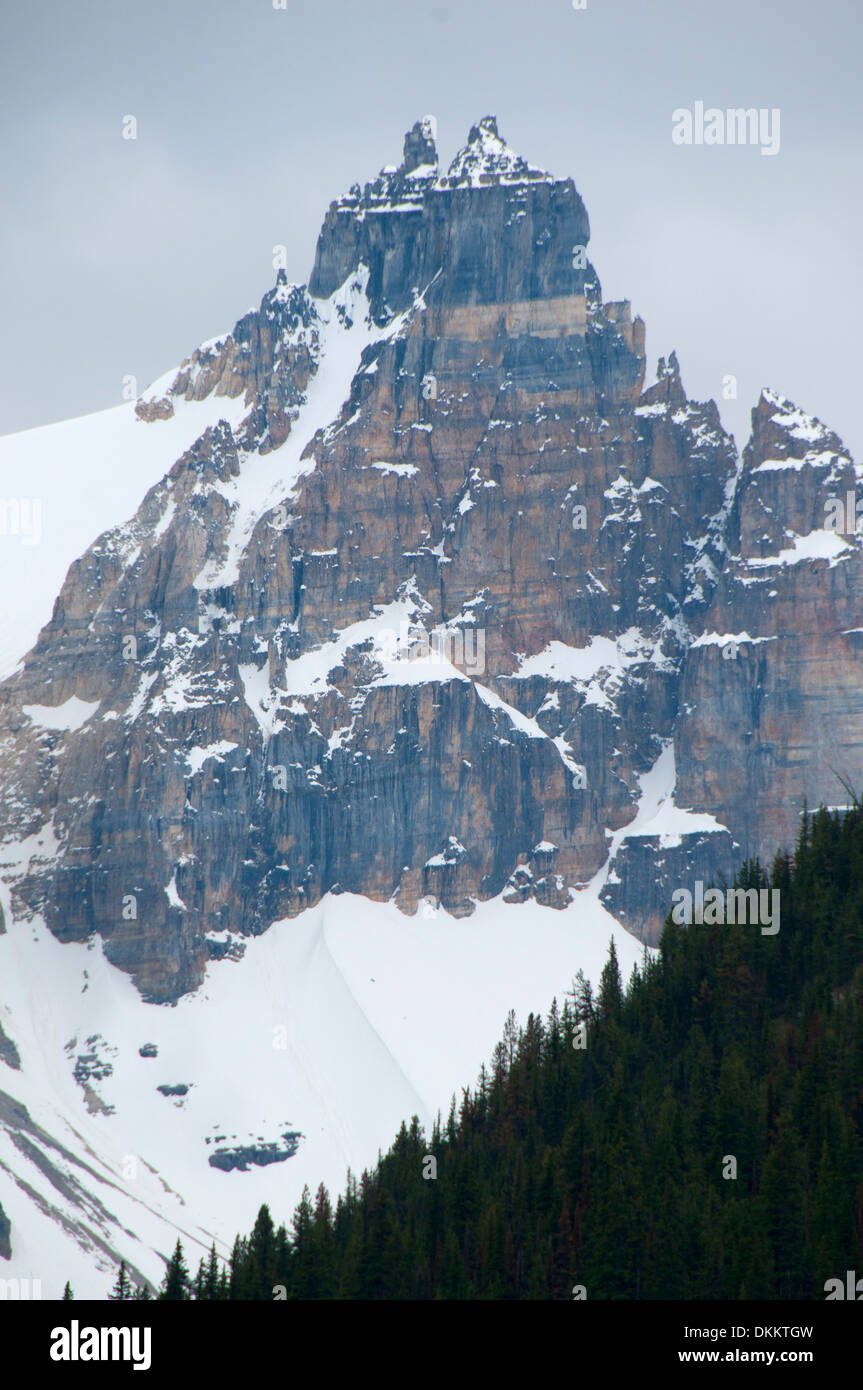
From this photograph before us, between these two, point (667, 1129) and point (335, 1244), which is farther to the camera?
point (335, 1244)

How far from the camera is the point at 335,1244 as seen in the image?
519 ft

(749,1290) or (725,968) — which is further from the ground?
(725,968)

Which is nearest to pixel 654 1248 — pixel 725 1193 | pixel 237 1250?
pixel 725 1193
